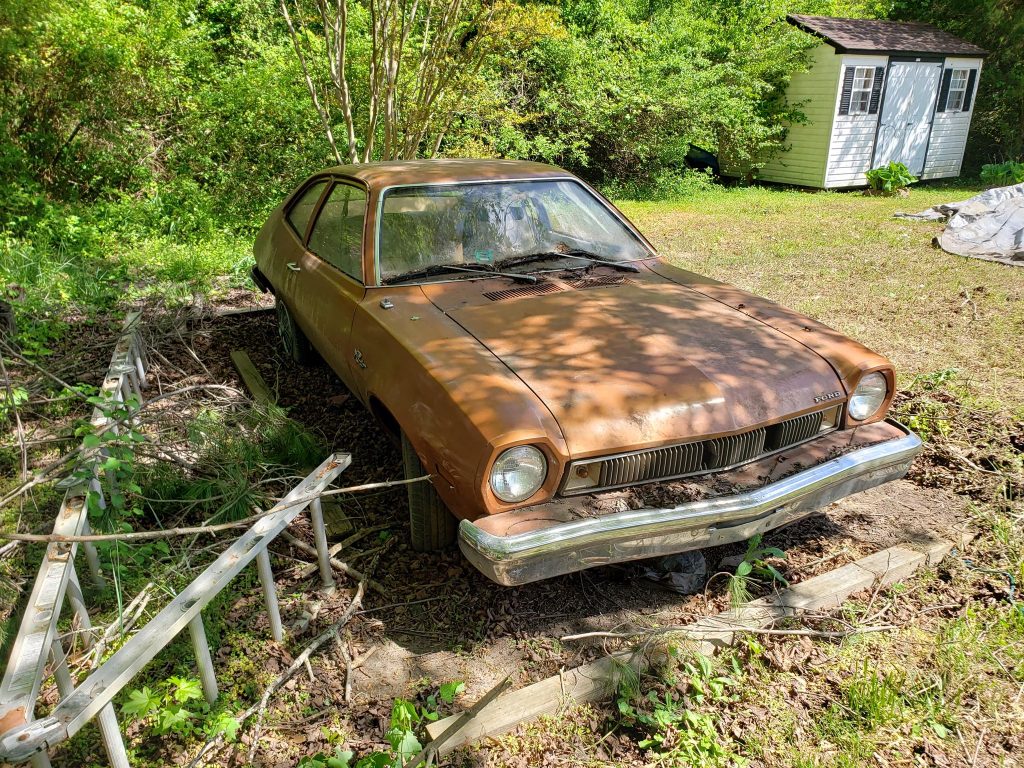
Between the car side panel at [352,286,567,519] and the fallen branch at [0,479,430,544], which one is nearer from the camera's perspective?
the fallen branch at [0,479,430,544]

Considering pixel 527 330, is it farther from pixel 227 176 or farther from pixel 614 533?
pixel 227 176

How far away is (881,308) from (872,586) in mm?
4717

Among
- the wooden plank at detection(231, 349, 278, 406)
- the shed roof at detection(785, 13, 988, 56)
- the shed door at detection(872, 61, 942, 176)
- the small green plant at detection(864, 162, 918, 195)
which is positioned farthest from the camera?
the shed door at detection(872, 61, 942, 176)

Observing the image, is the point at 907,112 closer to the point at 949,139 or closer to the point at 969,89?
the point at 949,139

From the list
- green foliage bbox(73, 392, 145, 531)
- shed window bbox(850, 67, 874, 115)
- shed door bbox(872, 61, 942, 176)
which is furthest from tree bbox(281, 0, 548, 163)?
shed door bbox(872, 61, 942, 176)

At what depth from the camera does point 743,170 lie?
1734 centimetres

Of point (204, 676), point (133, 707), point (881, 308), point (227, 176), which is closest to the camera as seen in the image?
point (133, 707)

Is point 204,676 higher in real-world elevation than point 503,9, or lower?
lower

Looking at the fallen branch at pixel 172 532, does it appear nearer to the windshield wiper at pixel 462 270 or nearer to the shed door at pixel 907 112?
the windshield wiper at pixel 462 270

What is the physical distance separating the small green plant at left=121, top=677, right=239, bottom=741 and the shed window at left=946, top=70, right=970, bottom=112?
21.7 metres

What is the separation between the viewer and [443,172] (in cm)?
396

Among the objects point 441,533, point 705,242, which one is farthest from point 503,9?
point 441,533

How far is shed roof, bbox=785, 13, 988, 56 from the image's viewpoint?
51.7 feet

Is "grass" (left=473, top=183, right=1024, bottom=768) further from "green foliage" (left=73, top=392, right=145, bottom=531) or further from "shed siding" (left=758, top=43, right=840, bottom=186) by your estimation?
"shed siding" (left=758, top=43, right=840, bottom=186)
